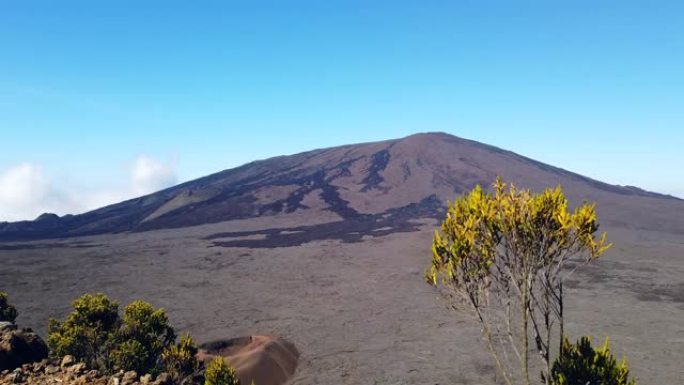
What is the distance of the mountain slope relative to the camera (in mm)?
99250

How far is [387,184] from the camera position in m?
120

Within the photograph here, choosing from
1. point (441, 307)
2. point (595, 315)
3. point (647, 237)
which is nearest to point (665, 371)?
point (595, 315)

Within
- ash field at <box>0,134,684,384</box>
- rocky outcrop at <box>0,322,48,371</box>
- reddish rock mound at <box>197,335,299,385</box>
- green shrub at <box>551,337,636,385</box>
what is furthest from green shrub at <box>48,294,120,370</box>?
green shrub at <box>551,337,636,385</box>

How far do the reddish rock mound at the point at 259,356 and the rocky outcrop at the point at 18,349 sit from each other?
10962 millimetres

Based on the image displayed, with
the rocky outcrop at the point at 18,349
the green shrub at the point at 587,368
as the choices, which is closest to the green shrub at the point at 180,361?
the rocky outcrop at the point at 18,349

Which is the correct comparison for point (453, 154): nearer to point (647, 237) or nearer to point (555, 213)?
point (647, 237)

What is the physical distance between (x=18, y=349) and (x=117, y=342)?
6.39 meters

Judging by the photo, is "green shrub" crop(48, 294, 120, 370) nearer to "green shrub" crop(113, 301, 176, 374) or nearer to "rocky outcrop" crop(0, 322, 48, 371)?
"green shrub" crop(113, 301, 176, 374)

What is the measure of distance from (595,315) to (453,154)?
107 metres

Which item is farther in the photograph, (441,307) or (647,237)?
(647,237)

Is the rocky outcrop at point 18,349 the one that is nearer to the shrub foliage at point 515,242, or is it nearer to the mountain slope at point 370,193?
the shrub foliage at point 515,242

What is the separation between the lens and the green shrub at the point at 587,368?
1067 centimetres

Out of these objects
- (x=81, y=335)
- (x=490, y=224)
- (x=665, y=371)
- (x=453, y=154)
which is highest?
(x=453, y=154)

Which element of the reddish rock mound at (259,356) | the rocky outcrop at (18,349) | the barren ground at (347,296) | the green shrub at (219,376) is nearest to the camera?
the rocky outcrop at (18,349)
